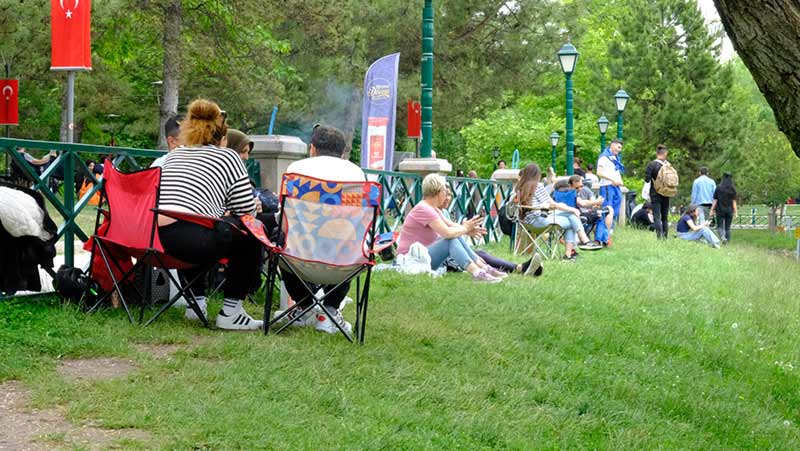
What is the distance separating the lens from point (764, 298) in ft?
36.8

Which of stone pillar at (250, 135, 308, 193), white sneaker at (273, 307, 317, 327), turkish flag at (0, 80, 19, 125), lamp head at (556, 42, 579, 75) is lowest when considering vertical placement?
white sneaker at (273, 307, 317, 327)

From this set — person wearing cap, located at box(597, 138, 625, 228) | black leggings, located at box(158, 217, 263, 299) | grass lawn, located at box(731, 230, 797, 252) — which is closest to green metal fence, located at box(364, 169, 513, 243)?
person wearing cap, located at box(597, 138, 625, 228)

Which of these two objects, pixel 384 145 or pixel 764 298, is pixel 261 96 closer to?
pixel 384 145

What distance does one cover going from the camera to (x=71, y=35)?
45.2ft

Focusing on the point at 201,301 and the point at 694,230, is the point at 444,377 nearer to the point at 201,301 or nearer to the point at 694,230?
the point at 201,301

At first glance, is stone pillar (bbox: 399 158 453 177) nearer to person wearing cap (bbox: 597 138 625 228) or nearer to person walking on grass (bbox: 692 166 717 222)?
person wearing cap (bbox: 597 138 625 228)

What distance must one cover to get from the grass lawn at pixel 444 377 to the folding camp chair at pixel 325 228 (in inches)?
16.0

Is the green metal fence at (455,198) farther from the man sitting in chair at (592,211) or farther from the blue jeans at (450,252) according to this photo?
the man sitting in chair at (592,211)

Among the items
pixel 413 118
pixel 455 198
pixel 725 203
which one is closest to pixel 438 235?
pixel 455 198

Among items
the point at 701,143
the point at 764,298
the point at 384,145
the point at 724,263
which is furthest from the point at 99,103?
the point at 701,143

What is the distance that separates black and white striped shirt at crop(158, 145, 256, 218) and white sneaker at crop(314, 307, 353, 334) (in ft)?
2.67

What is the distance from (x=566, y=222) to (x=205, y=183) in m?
7.89

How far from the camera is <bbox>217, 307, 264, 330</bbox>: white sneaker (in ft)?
20.3

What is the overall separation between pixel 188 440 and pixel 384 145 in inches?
477
